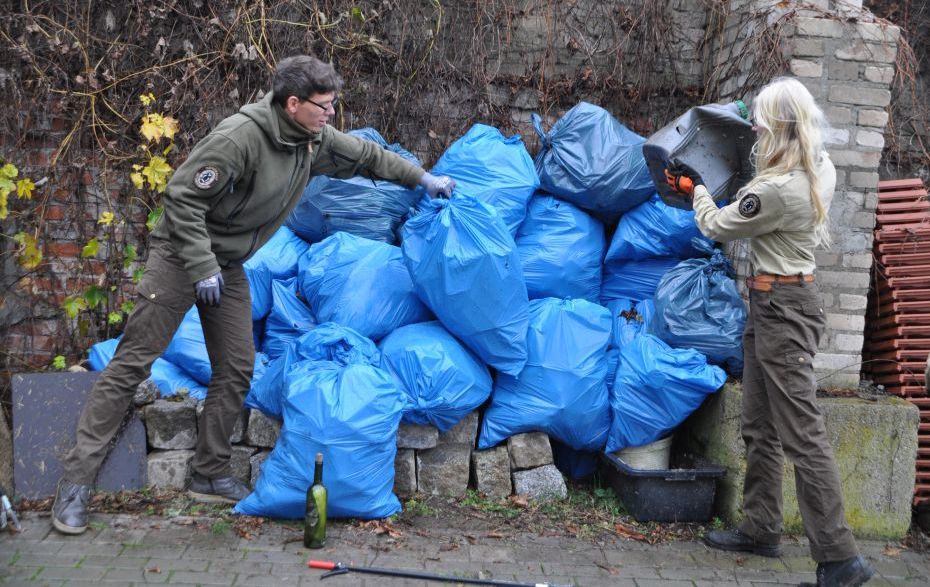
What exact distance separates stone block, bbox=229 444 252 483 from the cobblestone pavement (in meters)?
0.36

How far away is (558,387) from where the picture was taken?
3885mm

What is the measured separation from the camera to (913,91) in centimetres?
507

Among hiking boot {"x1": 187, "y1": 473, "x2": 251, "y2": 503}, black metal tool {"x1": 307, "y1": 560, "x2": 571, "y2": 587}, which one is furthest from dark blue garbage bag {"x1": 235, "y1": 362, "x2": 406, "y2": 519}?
black metal tool {"x1": 307, "y1": 560, "x2": 571, "y2": 587}

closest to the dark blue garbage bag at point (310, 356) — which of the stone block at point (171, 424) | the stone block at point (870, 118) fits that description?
the stone block at point (171, 424)

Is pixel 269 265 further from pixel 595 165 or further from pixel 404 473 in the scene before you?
pixel 595 165

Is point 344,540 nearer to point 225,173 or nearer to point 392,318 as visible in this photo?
point 392,318

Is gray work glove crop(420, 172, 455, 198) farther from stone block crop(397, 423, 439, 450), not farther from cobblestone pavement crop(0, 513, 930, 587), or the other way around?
cobblestone pavement crop(0, 513, 930, 587)

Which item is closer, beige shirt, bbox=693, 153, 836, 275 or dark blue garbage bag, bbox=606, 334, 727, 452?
beige shirt, bbox=693, 153, 836, 275

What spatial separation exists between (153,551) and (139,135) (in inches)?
97.4

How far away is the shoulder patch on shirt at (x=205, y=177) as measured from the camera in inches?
128

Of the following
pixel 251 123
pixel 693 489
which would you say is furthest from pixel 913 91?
pixel 251 123

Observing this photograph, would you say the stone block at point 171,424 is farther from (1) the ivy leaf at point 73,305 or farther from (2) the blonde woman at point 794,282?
(2) the blonde woman at point 794,282

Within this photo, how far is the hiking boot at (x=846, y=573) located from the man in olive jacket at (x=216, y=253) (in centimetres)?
256

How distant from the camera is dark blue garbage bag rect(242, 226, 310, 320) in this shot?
14.0 feet
